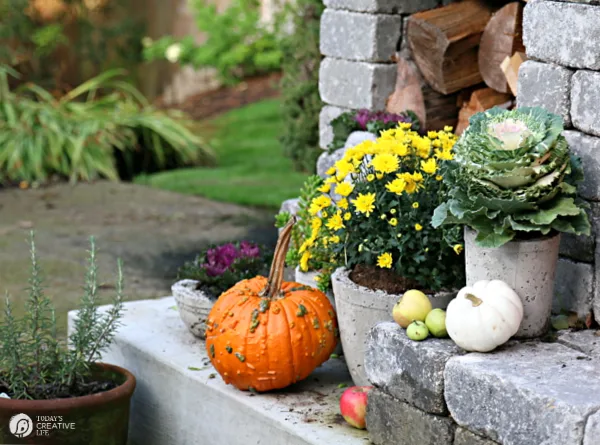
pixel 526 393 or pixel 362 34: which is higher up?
pixel 362 34

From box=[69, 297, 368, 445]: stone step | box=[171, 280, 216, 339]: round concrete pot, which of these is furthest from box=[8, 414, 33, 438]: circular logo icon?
box=[171, 280, 216, 339]: round concrete pot

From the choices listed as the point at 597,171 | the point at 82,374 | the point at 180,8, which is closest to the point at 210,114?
the point at 180,8

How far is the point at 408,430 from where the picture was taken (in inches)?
111

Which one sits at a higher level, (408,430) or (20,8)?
(20,8)

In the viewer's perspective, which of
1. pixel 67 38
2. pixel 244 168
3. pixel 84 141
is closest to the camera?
pixel 84 141

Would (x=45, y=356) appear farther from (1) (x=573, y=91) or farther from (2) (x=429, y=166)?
(1) (x=573, y=91)

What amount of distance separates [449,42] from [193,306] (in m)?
1.56

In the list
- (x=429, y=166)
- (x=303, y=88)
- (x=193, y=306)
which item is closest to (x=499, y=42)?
(x=429, y=166)

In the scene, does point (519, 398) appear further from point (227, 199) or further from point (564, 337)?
point (227, 199)

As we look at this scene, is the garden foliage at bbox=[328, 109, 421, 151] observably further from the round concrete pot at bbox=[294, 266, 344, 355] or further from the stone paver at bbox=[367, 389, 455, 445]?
the stone paver at bbox=[367, 389, 455, 445]

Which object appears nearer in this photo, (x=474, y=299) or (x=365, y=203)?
(x=474, y=299)

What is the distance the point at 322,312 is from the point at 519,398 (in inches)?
40.8

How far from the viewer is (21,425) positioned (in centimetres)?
327

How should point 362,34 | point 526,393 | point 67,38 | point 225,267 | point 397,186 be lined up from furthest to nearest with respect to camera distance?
1. point 67,38
2. point 362,34
3. point 225,267
4. point 397,186
5. point 526,393
